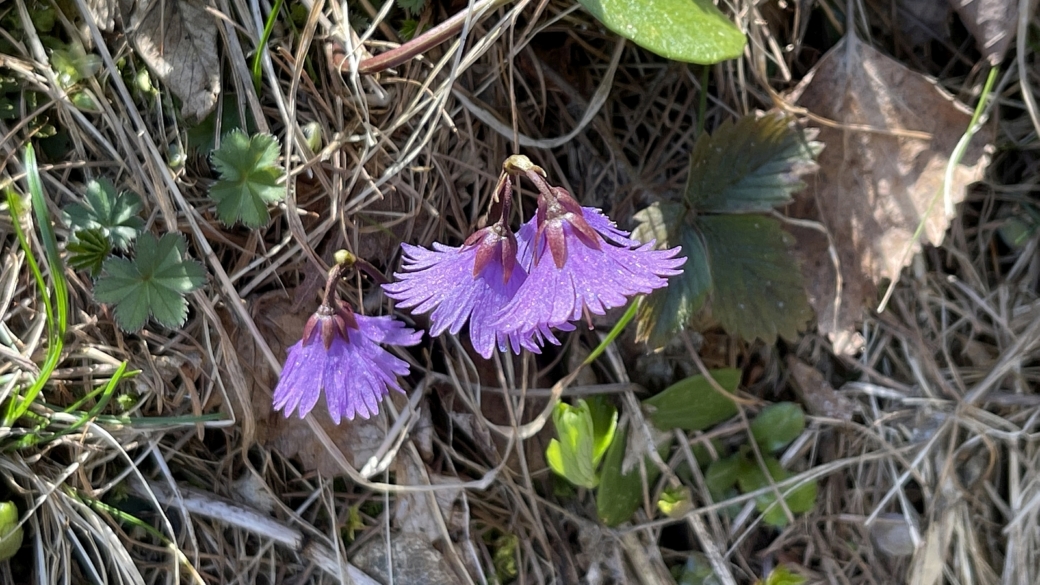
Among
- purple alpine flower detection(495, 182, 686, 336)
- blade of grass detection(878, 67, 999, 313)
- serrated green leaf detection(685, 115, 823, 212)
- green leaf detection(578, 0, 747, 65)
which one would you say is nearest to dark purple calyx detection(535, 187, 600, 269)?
purple alpine flower detection(495, 182, 686, 336)

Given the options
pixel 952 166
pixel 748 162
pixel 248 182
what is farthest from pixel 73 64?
pixel 952 166

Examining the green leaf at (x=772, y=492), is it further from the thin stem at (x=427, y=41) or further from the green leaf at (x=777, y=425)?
the thin stem at (x=427, y=41)

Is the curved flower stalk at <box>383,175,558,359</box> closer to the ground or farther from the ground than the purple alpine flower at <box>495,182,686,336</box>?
closer to the ground

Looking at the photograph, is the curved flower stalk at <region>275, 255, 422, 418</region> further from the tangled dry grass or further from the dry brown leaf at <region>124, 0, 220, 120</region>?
the dry brown leaf at <region>124, 0, 220, 120</region>

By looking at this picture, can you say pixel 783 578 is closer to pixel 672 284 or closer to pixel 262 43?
pixel 672 284

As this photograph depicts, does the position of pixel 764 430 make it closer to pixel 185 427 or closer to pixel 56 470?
pixel 185 427

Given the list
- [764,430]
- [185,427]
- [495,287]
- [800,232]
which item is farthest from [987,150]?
[185,427]

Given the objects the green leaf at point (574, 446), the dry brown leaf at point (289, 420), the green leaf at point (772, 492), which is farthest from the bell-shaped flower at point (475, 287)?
the green leaf at point (772, 492)
